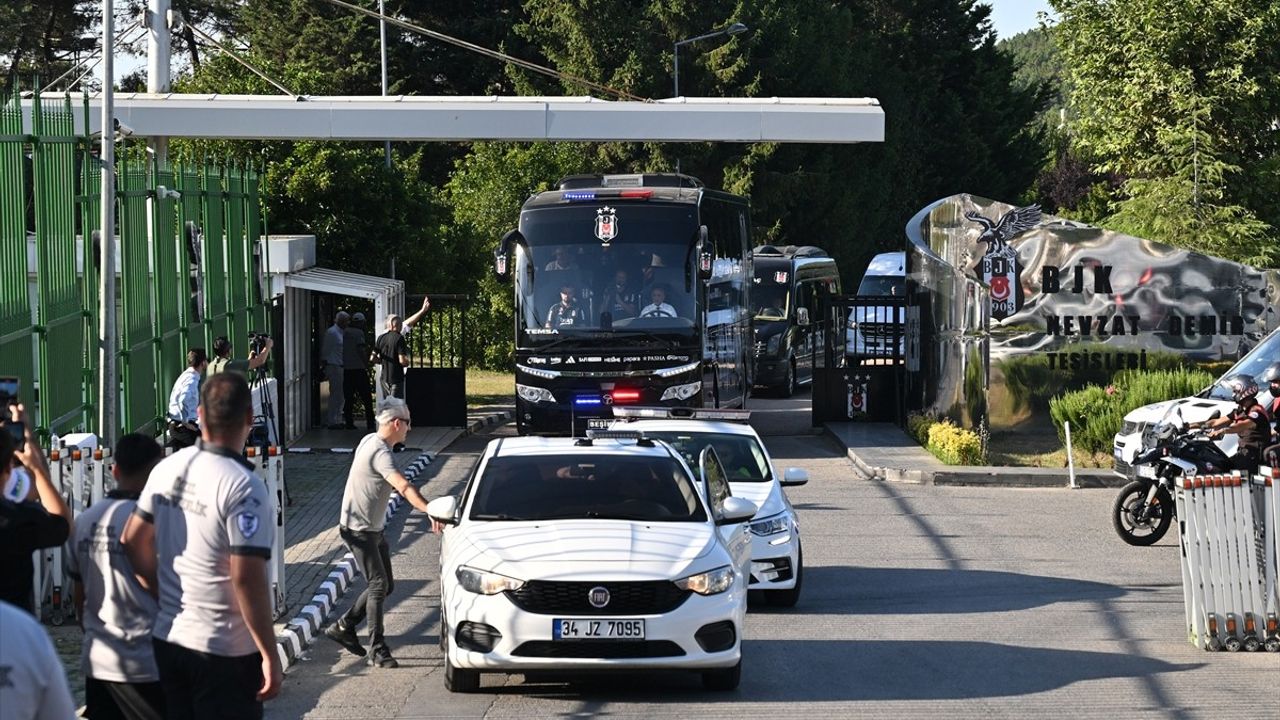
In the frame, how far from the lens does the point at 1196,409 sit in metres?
21.6

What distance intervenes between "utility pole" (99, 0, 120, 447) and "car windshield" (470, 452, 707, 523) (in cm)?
548

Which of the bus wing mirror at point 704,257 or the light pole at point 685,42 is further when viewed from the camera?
the light pole at point 685,42

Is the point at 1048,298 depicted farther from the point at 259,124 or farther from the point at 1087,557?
the point at 259,124

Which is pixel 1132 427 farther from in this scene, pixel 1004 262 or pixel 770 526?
pixel 770 526

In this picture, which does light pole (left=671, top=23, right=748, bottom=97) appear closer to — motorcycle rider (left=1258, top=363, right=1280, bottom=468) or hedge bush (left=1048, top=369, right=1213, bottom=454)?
hedge bush (left=1048, top=369, right=1213, bottom=454)

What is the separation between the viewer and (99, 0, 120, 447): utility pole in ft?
54.3

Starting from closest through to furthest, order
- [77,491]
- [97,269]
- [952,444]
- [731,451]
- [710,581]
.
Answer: [710,581] → [77,491] → [731,451] → [97,269] → [952,444]

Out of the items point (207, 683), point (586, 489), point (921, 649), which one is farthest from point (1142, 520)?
point (207, 683)

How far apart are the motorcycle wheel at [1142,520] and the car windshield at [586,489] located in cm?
753

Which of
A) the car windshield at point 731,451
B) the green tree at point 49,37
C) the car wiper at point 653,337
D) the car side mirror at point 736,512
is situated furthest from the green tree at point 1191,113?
the green tree at point 49,37

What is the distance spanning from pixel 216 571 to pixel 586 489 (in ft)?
18.3

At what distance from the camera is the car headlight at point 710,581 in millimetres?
10617

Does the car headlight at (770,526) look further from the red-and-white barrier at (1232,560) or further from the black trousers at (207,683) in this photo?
the black trousers at (207,683)

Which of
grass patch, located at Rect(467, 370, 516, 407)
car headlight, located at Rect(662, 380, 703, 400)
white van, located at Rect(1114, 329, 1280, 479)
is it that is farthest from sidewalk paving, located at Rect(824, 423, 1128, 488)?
grass patch, located at Rect(467, 370, 516, 407)
